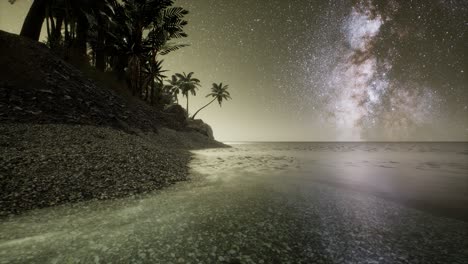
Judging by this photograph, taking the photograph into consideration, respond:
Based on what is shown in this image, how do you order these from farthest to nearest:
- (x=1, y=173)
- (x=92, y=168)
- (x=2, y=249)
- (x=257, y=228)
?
(x=92, y=168) < (x=1, y=173) < (x=257, y=228) < (x=2, y=249)

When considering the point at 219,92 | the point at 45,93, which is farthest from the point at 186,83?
the point at 45,93

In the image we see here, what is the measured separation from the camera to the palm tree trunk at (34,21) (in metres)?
25.2

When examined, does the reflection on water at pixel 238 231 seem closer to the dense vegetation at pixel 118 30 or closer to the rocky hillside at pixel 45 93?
the rocky hillside at pixel 45 93

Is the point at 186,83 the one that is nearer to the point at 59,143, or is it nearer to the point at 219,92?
the point at 219,92

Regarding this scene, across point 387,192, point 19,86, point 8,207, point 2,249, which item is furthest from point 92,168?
point 387,192

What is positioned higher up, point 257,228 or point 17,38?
point 17,38

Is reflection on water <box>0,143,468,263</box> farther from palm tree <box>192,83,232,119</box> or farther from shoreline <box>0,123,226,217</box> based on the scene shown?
palm tree <box>192,83,232,119</box>

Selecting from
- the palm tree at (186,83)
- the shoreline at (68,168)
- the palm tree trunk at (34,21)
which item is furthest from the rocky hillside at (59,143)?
the palm tree at (186,83)

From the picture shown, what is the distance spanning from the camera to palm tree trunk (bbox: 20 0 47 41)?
25.2m

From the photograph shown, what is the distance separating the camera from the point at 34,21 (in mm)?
25656

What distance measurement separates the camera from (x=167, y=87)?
7362 cm

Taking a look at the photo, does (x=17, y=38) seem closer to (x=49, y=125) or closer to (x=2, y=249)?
(x=49, y=125)

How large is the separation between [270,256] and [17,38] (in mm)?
28686

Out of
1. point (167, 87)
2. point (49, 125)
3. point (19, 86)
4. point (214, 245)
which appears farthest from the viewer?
point (167, 87)
